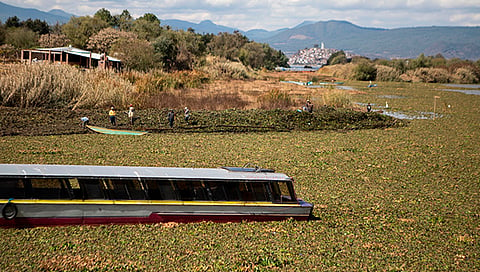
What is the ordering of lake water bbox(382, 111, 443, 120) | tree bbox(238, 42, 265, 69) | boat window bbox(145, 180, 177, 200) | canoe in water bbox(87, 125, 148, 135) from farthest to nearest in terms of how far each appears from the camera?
tree bbox(238, 42, 265, 69) → lake water bbox(382, 111, 443, 120) → canoe in water bbox(87, 125, 148, 135) → boat window bbox(145, 180, 177, 200)

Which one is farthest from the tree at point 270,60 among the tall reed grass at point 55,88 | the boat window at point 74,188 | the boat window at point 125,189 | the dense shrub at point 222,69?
the boat window at point 74,188

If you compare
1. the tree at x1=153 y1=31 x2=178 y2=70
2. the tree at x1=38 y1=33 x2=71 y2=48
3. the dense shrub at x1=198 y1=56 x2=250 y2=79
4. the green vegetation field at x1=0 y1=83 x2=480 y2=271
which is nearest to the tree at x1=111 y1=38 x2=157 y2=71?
the tree at x1=153 y1=31 x2=178 y2=70

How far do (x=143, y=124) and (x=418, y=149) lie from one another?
54.2ft

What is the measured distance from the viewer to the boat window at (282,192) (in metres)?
12.4

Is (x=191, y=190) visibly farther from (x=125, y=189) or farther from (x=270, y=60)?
(x=270, y=60)

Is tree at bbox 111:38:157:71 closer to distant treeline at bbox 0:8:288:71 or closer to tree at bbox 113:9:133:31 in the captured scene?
distant treeline at bbox 0:8:288:71

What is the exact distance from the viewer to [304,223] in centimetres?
1273

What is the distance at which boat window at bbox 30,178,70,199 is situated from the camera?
10.7m

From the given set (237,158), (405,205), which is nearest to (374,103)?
(237,158)

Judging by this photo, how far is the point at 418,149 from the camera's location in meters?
25.5

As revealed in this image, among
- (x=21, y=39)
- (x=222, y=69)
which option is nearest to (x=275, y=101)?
(x=222, y=69)

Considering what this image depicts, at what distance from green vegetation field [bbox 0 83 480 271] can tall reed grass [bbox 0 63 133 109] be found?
31.1 ft

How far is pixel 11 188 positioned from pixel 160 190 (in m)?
3.37

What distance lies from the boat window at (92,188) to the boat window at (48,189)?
15.8 inches
